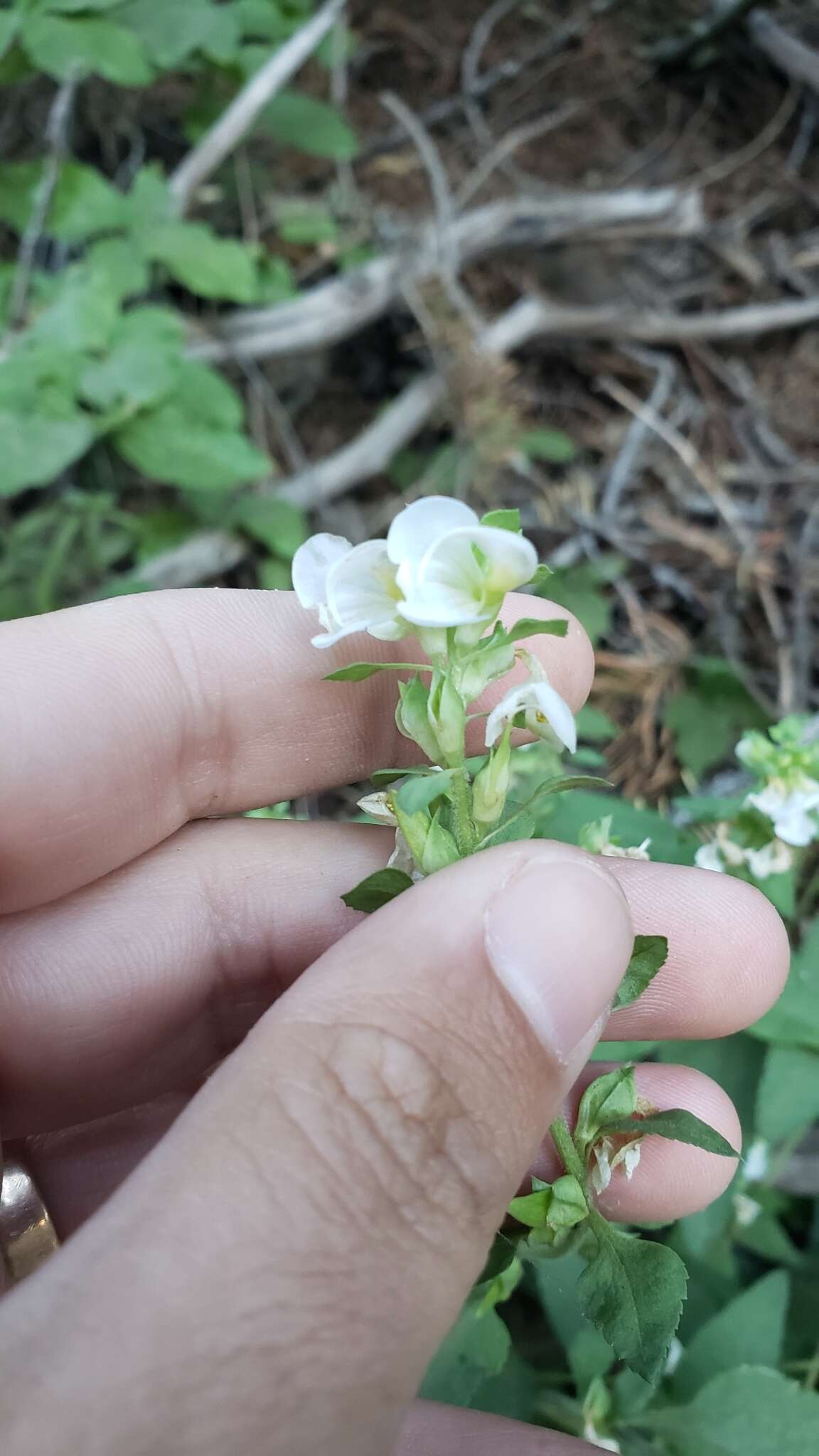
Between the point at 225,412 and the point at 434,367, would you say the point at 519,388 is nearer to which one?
the point at 434,367

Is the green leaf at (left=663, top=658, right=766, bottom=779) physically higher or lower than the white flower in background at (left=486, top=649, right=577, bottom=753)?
lower

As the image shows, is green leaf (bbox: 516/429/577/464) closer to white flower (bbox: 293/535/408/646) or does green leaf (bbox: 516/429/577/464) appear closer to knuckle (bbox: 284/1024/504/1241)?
white flower (bbox: 293/535/408/646)

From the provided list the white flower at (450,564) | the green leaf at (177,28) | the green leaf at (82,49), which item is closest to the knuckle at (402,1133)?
the white flower at (450,564)

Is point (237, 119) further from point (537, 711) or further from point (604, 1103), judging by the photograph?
point (604, 1103)

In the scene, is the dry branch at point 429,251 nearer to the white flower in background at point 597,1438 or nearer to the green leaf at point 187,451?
the green leaf at point 187,451

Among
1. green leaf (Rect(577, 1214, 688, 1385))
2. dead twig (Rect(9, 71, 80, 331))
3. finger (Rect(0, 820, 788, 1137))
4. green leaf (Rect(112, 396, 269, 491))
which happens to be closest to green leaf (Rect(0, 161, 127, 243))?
dead twig (Rect(9, 71, 80, 331))

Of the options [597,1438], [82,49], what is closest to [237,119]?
[82,49]

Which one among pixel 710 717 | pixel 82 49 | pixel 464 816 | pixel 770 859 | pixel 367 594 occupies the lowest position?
pixel 710 717
